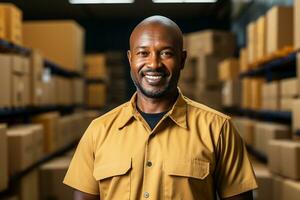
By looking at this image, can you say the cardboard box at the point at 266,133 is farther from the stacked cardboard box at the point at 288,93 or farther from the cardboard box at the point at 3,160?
the cardboard box at the point at 3,160

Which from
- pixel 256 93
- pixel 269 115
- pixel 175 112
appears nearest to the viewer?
pixel 175 112

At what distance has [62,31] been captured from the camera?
6875mm

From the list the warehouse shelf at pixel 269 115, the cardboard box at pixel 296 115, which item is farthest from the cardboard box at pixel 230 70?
the cardboard box at pixel 296 115

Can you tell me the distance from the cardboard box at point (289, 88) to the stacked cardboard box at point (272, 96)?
0.15 metres

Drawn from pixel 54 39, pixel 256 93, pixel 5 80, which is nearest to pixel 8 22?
pixel 5 80

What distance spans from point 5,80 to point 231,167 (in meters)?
2.75

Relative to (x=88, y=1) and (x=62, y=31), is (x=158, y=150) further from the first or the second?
(x=88, y=1)

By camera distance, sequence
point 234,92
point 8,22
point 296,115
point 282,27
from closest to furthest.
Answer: point 296,115
point 8,22
point 282,27
point 234,92

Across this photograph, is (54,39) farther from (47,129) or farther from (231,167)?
(231,167)

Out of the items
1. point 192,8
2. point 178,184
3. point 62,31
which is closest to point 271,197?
point 178,184

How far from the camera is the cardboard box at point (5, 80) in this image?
3955 mm

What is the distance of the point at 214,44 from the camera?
8484mm

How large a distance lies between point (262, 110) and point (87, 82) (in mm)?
5196

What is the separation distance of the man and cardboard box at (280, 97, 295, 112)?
Answer: 270 cm
